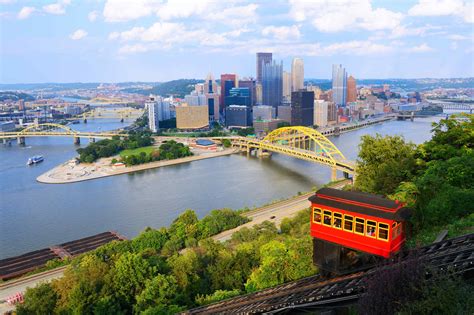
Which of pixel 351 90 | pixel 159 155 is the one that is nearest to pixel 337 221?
pixel 159 155

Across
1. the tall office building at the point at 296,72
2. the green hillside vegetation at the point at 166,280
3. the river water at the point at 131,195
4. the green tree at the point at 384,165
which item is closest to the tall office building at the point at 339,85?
the tall office building at the point at 296,72

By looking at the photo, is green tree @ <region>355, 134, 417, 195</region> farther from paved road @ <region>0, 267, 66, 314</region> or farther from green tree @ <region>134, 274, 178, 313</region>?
paved road @ <region>0, 267, 66, 314</region>

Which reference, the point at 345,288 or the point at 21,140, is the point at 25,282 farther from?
the point at 21,140

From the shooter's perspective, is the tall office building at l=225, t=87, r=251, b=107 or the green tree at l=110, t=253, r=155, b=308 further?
the tall office building at l=225, t=87, r=251, b=107

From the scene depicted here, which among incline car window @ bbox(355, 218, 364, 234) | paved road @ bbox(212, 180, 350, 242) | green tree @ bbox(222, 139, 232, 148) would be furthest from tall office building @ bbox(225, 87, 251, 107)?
incline car window @ bbox(355, 218, 364, 234)

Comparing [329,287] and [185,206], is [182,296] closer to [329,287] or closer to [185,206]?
[329,287]

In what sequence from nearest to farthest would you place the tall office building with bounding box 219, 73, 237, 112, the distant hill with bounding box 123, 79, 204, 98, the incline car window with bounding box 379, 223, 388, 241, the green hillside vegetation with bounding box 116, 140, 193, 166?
the incline car window with bounding box 379, 223, 388, 241 < the green hillside vegetation with bounding box 116, 140, 193, 166 < the tall office building with bounding box 219, 73, 237, 112 < the distant hill with bounding box 123, 79, 204, 98
